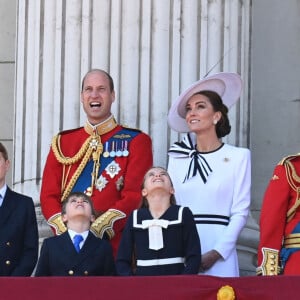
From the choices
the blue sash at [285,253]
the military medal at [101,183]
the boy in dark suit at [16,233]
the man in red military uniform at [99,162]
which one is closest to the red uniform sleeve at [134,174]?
the man in red military uniform at [99,162]

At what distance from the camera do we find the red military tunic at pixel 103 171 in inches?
342

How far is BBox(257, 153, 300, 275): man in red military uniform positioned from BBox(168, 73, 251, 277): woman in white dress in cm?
36

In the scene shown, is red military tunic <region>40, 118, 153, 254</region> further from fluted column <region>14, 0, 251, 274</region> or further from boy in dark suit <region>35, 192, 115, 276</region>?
fluted column <region>14, 0, 251, 274</region>

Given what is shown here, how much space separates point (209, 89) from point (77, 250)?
54.1 inches

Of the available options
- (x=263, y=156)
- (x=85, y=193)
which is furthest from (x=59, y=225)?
(x=263, y=156)

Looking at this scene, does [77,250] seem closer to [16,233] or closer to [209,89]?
[16,233]

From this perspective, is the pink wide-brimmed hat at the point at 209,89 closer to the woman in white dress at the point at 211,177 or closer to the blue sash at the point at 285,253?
the woman in white dress at the point at 211,177

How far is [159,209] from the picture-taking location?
8.29 m

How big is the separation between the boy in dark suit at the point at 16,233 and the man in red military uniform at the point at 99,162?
0.73 ft

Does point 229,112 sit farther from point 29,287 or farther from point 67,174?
point 29,287

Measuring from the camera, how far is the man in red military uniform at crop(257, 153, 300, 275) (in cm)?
816

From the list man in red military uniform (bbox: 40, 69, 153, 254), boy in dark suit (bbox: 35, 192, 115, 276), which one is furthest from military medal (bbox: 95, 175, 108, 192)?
boy in dark suit (bbox: 35, 192, 115, 276)

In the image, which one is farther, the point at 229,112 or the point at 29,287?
the point at 229,112

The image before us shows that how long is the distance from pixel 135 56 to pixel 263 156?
4.43 ft
